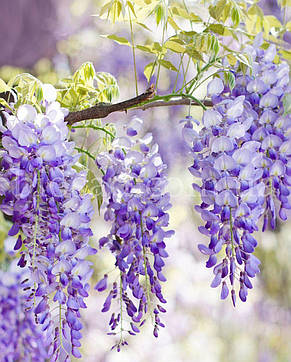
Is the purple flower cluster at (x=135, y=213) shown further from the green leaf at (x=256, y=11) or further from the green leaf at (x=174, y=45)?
the green leaf at (x=256, y=11)

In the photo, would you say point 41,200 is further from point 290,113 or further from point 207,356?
point 207,356

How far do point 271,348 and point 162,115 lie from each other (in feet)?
3.45

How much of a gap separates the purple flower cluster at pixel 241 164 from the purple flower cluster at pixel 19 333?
16cm

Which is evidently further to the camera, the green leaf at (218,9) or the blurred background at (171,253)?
the blurred background at (171,253)

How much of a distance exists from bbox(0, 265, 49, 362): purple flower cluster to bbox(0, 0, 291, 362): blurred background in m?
0.57

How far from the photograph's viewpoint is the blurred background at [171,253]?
1334 mm

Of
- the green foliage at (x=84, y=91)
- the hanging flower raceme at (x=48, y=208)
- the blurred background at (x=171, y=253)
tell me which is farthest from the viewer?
the blurred background at (x=171, y=253)

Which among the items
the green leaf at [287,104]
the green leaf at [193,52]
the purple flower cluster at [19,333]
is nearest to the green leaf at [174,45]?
the green leaf at [193,52]

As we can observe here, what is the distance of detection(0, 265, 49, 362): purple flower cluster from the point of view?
49cm

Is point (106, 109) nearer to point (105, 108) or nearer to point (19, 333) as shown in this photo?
point (105, 108)

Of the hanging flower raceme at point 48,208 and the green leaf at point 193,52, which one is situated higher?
the green leaf at point 193,52

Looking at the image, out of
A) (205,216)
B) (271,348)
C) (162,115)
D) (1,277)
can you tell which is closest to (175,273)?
(162,115)

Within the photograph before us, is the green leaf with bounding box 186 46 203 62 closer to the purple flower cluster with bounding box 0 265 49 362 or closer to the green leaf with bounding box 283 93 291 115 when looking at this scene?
the green leaf with bounding box 283 93 291 115

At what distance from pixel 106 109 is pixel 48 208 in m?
0.11
